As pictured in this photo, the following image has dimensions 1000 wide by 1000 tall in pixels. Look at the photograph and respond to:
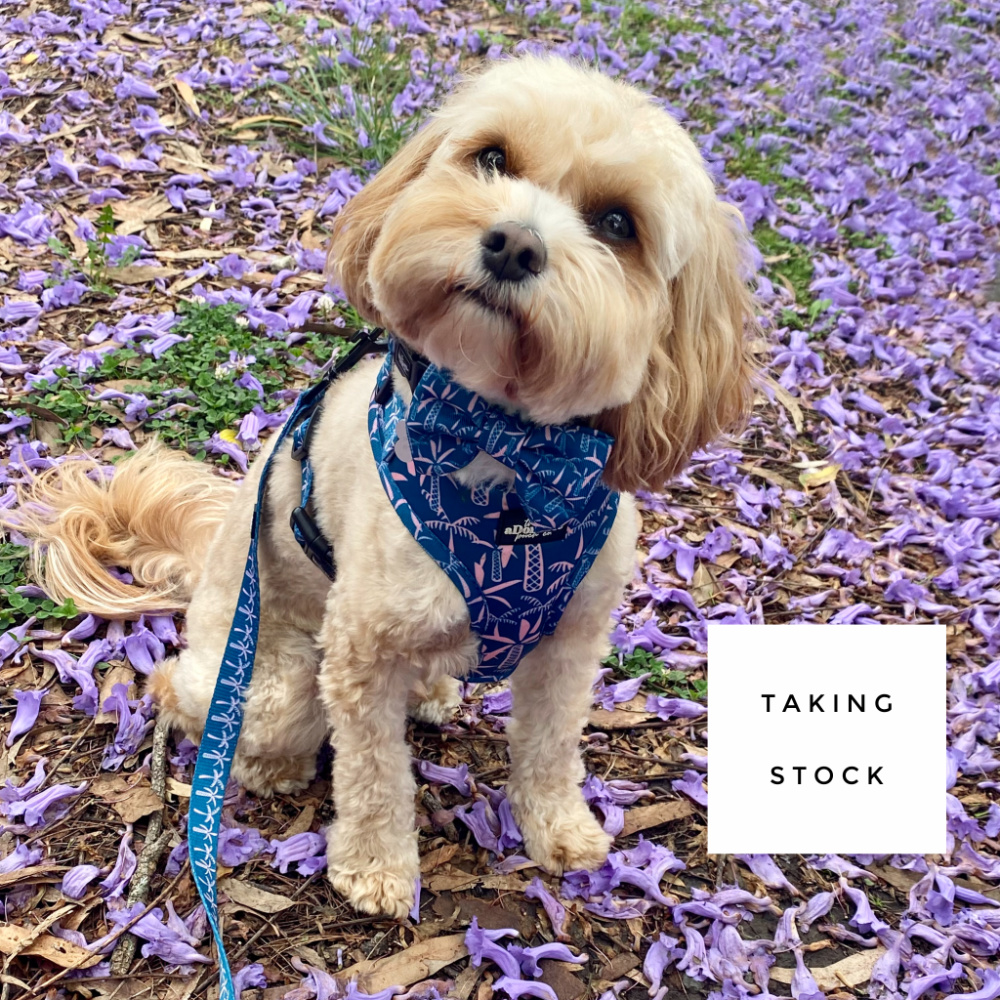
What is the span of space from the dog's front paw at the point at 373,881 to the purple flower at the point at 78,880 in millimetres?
697

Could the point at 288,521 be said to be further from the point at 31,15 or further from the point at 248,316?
the point at 31,15

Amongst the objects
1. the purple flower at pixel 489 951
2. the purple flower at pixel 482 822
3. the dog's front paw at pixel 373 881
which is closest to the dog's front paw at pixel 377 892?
the dog's front paw at pixel 373 881

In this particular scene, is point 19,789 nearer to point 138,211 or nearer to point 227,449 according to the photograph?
point 227,449

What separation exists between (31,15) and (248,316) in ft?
11.3

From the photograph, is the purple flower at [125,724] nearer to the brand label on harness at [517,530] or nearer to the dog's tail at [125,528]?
the dog's tail at [125,528]

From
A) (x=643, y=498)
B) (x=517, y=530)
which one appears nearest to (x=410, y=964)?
(x=517, y=530)

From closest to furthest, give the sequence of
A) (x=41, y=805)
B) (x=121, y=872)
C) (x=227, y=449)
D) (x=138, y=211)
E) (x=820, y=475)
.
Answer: (x=121, y=872), (x=41, y=805), (x=227, y=449), (x=820, y=475), (x=138, y=211)

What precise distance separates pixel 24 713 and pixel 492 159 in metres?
2.36

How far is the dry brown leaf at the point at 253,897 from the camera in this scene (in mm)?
2822

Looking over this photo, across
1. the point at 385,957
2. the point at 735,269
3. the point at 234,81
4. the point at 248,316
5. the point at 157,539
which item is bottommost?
the point at 385,957

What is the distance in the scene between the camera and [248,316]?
4.73 metres

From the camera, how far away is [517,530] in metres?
2.32

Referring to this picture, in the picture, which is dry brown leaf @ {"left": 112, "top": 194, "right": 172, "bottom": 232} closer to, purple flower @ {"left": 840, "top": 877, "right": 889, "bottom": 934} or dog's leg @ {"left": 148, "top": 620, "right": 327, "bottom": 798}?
dog's leg @ {"left": 148, "top": 620, "right": 327, "bottom": 798}

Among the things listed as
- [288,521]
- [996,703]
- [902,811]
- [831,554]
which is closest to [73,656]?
[288,521]
